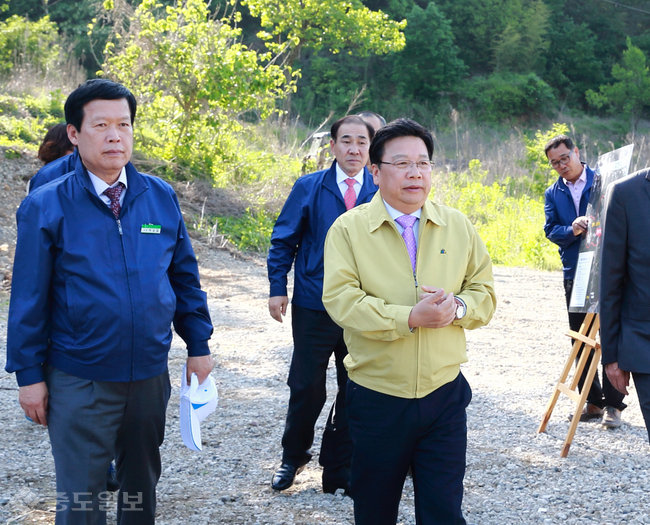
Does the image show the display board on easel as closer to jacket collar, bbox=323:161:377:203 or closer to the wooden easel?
the wooden easel

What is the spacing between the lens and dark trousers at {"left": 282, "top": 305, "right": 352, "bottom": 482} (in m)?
3.87

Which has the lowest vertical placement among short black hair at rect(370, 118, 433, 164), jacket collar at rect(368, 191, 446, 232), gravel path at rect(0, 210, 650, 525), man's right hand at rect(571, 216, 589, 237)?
gravel path at rect(0, 210, 650, 525)

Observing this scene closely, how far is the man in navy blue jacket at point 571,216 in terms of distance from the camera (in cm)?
520

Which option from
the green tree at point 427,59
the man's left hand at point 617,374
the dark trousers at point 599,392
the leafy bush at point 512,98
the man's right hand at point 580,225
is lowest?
the dark trousers at point 599,392

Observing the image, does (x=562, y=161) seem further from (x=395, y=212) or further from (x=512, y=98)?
(x=512, y=98)

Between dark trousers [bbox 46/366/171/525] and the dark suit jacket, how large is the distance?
6.53ft

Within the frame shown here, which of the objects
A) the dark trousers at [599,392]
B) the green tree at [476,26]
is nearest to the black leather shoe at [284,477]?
the dark trousers at [599,392]

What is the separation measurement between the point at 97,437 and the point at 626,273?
2.38m

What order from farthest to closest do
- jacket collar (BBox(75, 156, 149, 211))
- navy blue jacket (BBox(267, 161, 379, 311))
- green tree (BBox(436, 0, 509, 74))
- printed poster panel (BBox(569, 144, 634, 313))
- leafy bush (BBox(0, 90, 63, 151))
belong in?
green tree (BBox(436, 0, 509, 74))
leafy bush (BBox(0, 90, 63, 151))
printed poster panel (BBox(569, 144, 634, 313))
navy blue jacket (BBox(267, 161, 379, 311))
jacket collar (BBox(75, 156, 149, 211))

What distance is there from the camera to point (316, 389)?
393cm

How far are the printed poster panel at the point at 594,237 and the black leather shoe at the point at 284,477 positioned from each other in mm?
2297

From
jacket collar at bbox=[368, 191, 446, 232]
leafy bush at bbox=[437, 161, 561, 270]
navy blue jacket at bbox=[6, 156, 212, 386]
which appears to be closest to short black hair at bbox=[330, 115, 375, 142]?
jacket collar at bbox=[368, 191, 446, 232]

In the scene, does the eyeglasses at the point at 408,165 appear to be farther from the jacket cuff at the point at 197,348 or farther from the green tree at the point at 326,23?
the green tree at the point at 326,23

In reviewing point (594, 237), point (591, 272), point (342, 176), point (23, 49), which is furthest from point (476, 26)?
point (342, 176)
